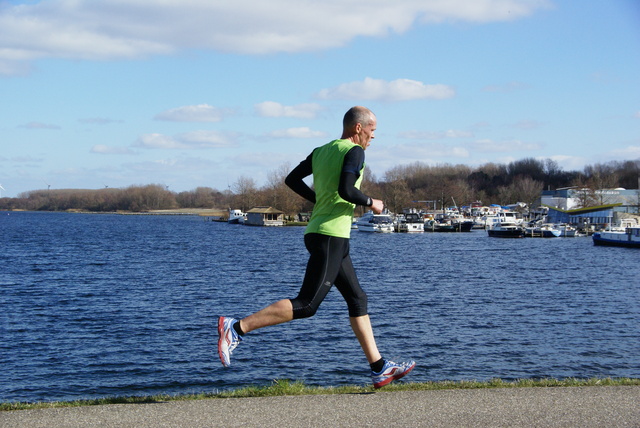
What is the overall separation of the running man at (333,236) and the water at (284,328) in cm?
933

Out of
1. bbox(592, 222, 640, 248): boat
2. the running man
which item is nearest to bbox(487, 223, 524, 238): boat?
bbox(592, 222, 640, 248): boat

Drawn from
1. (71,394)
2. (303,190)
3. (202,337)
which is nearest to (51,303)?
(202,337)

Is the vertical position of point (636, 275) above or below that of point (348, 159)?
below

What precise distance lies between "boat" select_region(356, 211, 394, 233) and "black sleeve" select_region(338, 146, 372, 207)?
3938 inches

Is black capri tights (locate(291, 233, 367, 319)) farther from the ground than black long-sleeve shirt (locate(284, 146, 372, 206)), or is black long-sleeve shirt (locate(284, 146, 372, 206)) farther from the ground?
black long-sleeve shirt (locate(284, 146, 372, 206))

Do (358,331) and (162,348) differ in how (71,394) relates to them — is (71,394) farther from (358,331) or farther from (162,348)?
(358,331)

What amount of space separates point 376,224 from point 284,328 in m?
88.4

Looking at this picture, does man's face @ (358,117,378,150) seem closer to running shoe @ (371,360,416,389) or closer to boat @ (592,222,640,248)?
running shoe @ (371,360,416,389)

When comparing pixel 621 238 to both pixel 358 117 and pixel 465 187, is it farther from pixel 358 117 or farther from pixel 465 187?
pixel 465 187

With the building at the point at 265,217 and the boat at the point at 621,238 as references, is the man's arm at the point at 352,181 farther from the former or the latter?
the building at the point at 265,217

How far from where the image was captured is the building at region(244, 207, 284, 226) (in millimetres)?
135500

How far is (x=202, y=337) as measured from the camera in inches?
792

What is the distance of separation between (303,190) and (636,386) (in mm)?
3456

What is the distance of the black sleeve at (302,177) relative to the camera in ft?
19.3
